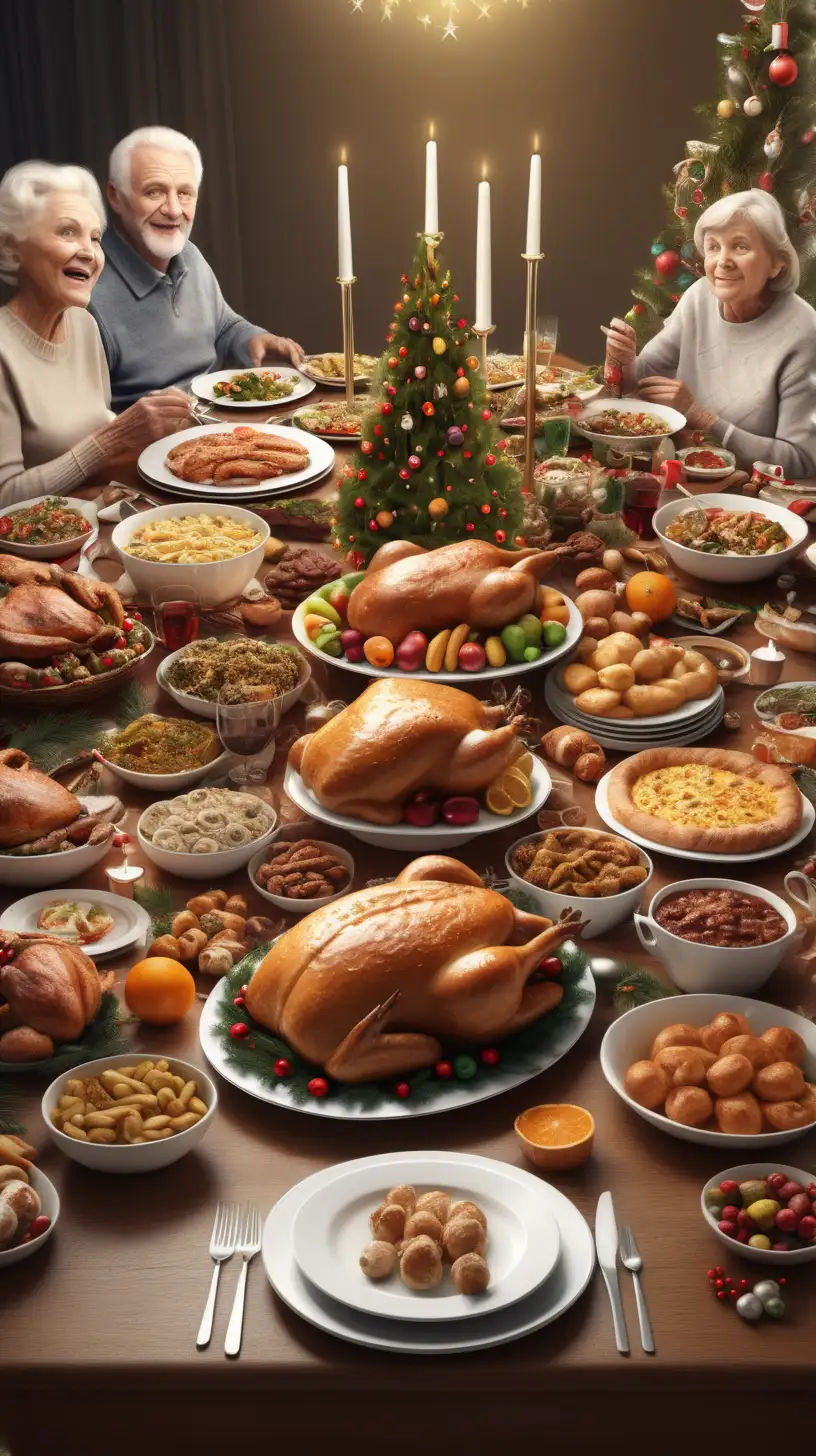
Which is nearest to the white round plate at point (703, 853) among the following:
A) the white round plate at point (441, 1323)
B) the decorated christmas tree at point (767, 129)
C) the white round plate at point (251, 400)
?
the white round plate at point (441, 1323)

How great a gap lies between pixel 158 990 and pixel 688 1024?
2.30ft

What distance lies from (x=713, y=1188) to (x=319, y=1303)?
466mm

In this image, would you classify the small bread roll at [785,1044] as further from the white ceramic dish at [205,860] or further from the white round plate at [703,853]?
the white ceramic dish at [205,860]

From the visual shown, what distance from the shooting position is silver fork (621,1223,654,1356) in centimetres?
139

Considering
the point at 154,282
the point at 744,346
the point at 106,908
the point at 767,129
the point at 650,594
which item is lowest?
the point at 106,908

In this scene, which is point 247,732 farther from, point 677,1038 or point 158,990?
point 677,1038

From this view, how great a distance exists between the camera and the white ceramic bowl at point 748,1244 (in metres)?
1.47

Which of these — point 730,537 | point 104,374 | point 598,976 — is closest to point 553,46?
point 104,374

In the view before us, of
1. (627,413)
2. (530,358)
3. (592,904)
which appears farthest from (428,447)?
(627,413)

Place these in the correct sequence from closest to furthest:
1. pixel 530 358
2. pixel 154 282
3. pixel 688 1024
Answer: pixel 688 1024
pixel 530 358
pixel 154 282

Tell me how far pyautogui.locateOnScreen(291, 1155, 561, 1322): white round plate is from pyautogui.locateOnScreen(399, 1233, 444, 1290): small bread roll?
0.04 feet

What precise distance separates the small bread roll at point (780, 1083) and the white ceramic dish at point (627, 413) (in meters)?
2.32

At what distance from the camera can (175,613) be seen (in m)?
2.85

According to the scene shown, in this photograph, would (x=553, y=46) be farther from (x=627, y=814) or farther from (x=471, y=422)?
(x=627, y=814)
